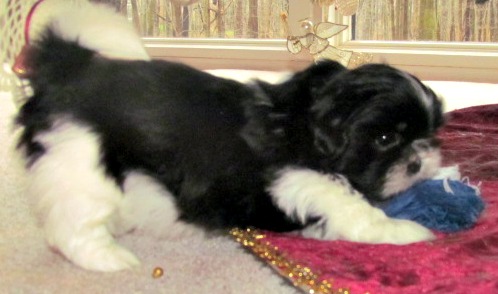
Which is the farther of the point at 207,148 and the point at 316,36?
the point at 316,36

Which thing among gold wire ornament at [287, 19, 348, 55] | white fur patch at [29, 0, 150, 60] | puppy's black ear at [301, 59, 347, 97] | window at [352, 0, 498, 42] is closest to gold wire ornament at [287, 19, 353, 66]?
gold wire ornament at [287, 19, 348, 55]

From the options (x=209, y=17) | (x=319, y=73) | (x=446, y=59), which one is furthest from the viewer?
(x=209, y=17)

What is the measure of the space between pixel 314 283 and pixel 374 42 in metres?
3.44

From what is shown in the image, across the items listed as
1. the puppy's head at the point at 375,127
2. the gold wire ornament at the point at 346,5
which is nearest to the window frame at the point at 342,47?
the gold wire ornament at the point at 346,5

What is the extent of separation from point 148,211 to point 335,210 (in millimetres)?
421

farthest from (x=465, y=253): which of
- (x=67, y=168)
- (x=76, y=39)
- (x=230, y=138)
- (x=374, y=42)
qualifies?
(x=374, y=42)

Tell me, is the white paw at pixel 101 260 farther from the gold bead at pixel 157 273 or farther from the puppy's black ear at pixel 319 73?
the puppy's black ear at pixel 319 73

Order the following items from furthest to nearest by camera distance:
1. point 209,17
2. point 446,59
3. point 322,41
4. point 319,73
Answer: point 209,17 → point 446,59 → point 322,41 → point 319,73

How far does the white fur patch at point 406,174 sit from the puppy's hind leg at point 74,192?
611 millimetres

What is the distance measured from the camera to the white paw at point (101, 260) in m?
1.47

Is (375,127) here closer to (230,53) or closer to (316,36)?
(316,36)

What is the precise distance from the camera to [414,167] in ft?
5.09

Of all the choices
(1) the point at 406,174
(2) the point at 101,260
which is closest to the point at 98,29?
(2) the point at 101,260

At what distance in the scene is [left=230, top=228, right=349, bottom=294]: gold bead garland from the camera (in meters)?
1.33
